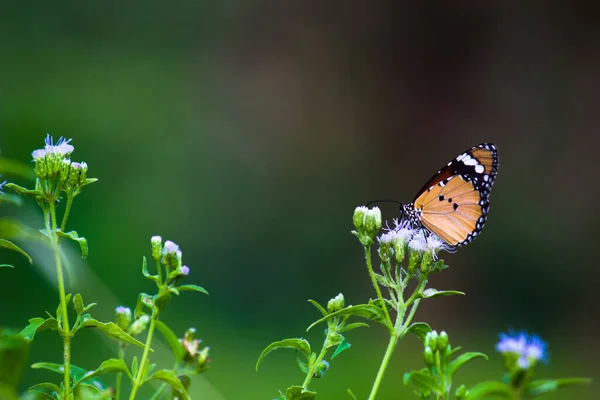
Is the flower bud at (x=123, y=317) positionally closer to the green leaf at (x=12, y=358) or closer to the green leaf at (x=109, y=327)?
the green leaf at (x=109, y=327)

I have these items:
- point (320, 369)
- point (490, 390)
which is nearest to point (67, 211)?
point (320, 369)

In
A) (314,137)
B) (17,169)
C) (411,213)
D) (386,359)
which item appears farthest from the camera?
(314,137)

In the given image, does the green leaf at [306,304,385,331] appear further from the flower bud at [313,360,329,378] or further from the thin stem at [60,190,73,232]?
the thin stem at [60,190,73,232]

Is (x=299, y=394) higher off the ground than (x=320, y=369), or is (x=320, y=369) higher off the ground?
(x=320, y=369)

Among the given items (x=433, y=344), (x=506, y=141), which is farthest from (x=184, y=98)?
(x=433, y=344)

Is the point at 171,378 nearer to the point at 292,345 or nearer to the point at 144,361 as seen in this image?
the point at 144,361

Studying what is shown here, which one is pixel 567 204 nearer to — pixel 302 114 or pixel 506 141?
pixel 506 141
